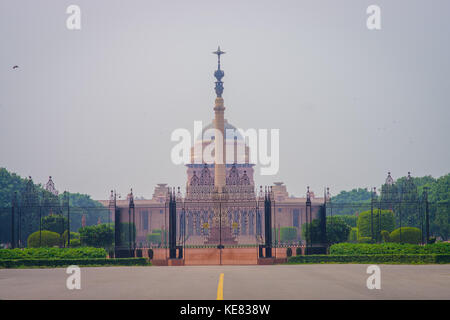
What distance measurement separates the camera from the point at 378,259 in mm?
33281

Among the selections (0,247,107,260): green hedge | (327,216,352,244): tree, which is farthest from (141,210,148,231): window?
(0,247,107,260): green hedge

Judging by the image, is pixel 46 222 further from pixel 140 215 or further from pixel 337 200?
pixel 337 200

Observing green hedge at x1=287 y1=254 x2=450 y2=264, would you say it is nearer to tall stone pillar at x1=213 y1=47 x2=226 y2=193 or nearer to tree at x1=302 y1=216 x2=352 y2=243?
tree at x1=302 y1=216 x2=352 y2=243

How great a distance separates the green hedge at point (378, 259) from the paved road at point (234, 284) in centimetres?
419

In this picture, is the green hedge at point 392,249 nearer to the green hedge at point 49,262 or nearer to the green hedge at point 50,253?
the green hedge at point 49,262

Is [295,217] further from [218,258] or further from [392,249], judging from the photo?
[392,249]

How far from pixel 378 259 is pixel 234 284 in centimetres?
1421

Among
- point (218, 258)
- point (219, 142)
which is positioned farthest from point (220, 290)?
point (219, 142)

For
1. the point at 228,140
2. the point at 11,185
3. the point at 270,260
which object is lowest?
the point at 270,260

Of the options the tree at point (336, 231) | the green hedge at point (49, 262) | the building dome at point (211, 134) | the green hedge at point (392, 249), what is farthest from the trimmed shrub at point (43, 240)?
the building dome at point (211, 134)

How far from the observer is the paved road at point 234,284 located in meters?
18.1
